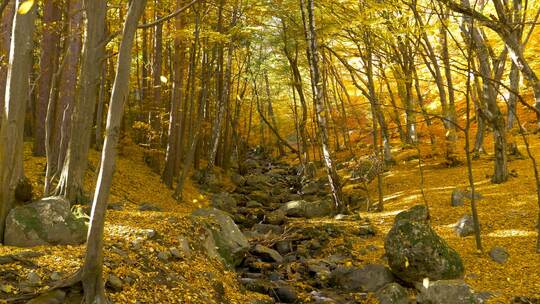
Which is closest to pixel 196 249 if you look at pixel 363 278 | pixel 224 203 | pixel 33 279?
pixel 33 279

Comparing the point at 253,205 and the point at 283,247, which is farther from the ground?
the point at 253,205

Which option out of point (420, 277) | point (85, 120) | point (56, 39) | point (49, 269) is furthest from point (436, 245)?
point (56, 39)

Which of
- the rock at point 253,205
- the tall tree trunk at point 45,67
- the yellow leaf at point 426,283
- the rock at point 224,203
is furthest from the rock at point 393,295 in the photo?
the tall tree trunk at point 45,67

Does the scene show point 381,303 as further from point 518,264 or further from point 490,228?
point 490,228

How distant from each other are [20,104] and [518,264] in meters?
8.39

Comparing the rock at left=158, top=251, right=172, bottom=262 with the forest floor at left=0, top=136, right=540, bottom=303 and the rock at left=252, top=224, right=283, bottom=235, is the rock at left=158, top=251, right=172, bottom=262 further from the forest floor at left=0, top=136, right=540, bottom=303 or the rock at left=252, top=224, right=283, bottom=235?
the rock at left=252, top=224, right=283, bottom=235

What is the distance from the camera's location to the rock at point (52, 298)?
428cm

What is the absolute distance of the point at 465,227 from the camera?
926 centimetres

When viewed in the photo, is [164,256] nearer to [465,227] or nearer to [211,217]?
[211,217]

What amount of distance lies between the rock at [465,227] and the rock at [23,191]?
8478 mm

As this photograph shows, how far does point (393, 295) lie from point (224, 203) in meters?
9.40

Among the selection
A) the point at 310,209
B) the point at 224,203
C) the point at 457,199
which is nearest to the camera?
the point at 457,199

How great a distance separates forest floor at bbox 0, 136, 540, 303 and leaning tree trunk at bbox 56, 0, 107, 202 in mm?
654

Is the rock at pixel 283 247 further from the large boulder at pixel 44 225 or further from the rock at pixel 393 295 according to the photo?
the large boulder at pixel 44 225
